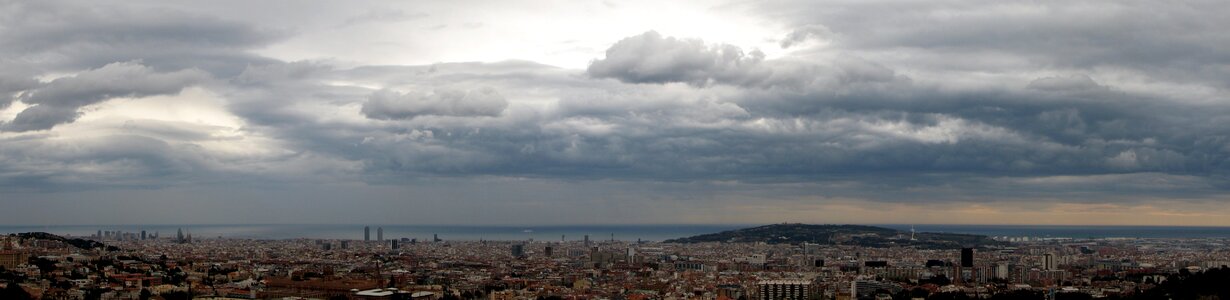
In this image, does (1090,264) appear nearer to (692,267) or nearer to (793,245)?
(692,267)

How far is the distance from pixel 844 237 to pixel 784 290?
76.4 metres

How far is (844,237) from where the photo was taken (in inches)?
4956

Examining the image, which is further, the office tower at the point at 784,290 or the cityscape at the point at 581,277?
the office tower at the point at 784,290

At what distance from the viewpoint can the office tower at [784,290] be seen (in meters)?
50.7

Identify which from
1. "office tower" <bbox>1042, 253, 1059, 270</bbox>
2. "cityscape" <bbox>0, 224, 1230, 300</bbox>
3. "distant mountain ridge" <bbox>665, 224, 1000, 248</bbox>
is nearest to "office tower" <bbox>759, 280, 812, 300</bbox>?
"cityscape" <bbox>0, 224, 1230, 300</bbox>

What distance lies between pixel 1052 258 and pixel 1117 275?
10883mm

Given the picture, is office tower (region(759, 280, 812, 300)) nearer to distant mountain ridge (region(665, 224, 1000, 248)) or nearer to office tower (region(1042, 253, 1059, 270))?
office tower (region(1042, 253, 1059, 270))

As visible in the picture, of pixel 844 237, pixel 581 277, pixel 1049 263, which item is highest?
pixel 844 237

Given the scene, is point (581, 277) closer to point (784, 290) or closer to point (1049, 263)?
point (784, 290)

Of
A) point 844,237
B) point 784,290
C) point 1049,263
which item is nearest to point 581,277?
point 784,290

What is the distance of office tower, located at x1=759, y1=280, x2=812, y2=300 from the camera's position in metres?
50.7

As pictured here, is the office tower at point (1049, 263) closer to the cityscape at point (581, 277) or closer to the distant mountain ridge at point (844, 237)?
the cityscape at point (581, 277)

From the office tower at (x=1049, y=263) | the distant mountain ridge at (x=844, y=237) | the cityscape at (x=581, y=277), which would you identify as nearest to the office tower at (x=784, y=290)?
the cityscape at (x=581, y=277)

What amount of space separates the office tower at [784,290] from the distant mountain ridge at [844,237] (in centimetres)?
6489
